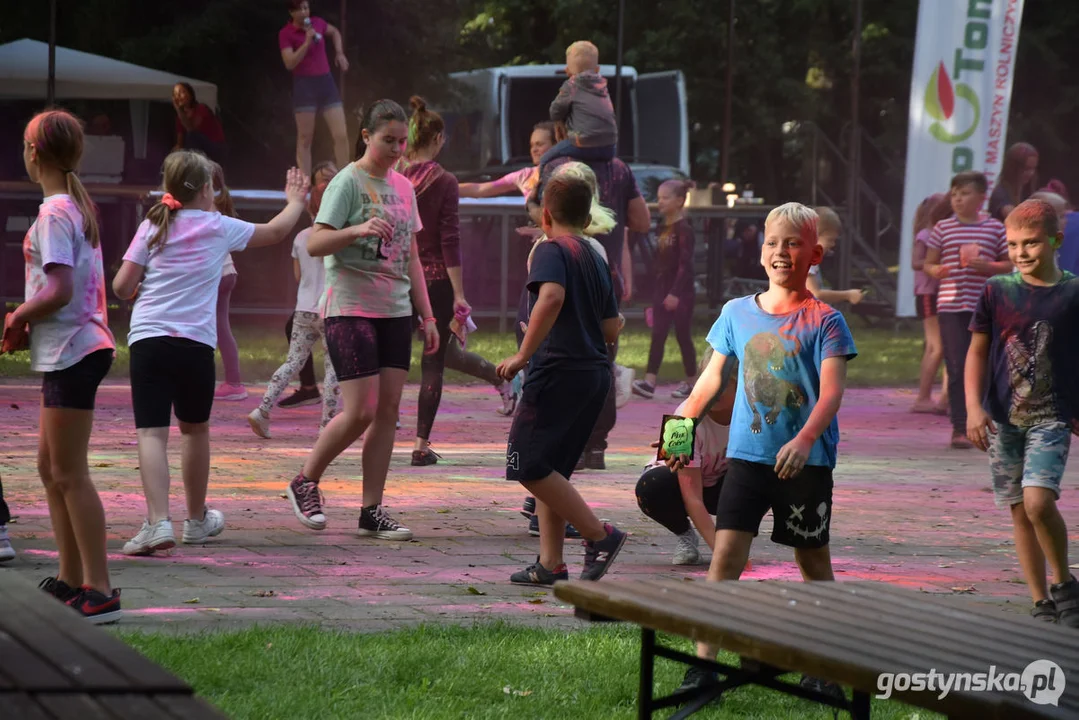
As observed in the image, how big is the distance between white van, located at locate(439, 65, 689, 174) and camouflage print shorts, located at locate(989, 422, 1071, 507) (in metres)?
19.5

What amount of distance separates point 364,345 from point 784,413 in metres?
2.90

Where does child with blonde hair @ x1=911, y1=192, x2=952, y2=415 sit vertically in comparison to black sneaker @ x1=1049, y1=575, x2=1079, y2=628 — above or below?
above

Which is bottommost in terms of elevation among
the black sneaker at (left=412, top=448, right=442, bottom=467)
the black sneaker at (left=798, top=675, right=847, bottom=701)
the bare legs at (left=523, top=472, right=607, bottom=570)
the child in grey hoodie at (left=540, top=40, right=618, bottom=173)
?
the black sneaker at (left=412, top=448, right=442, bottom=467)

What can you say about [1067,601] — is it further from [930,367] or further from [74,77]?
[74,77]

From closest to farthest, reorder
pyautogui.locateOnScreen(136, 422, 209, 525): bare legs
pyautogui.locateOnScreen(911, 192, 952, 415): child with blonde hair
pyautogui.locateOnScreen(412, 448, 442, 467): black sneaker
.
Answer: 1. pyautogui.locateOnScreen(136, 422, 209, 525): bare legs
2. pyautogui.locateOnScreen(412, 448, 442, 467): black sneaker
3. pyautogui.locateOnScreen(911, 192, 952, 415): child with blonde hair

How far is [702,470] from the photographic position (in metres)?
7.16

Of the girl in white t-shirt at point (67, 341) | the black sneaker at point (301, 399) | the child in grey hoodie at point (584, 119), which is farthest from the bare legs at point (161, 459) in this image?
the black sneaker at point (301, 399)

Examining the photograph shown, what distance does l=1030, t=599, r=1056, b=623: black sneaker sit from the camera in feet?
21.4

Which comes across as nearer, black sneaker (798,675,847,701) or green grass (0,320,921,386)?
black sneaker (798,675,847,701)

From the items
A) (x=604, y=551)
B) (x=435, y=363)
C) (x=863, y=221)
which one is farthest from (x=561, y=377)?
(x=863, y=221)

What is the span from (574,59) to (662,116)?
17565 millimetres

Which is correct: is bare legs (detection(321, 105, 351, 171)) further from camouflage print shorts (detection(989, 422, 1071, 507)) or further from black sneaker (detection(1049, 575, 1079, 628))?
black sneaker (detection(1049, 575, 1079, 628))

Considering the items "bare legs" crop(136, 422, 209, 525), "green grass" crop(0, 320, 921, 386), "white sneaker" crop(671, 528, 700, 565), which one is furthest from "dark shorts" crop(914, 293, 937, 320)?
"bare legs" crop(136, 422, 209, 525)

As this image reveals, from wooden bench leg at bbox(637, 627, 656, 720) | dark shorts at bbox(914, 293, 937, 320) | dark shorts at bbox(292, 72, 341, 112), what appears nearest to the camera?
wooden bench leg at bbox(637, 627, 656, 720)
